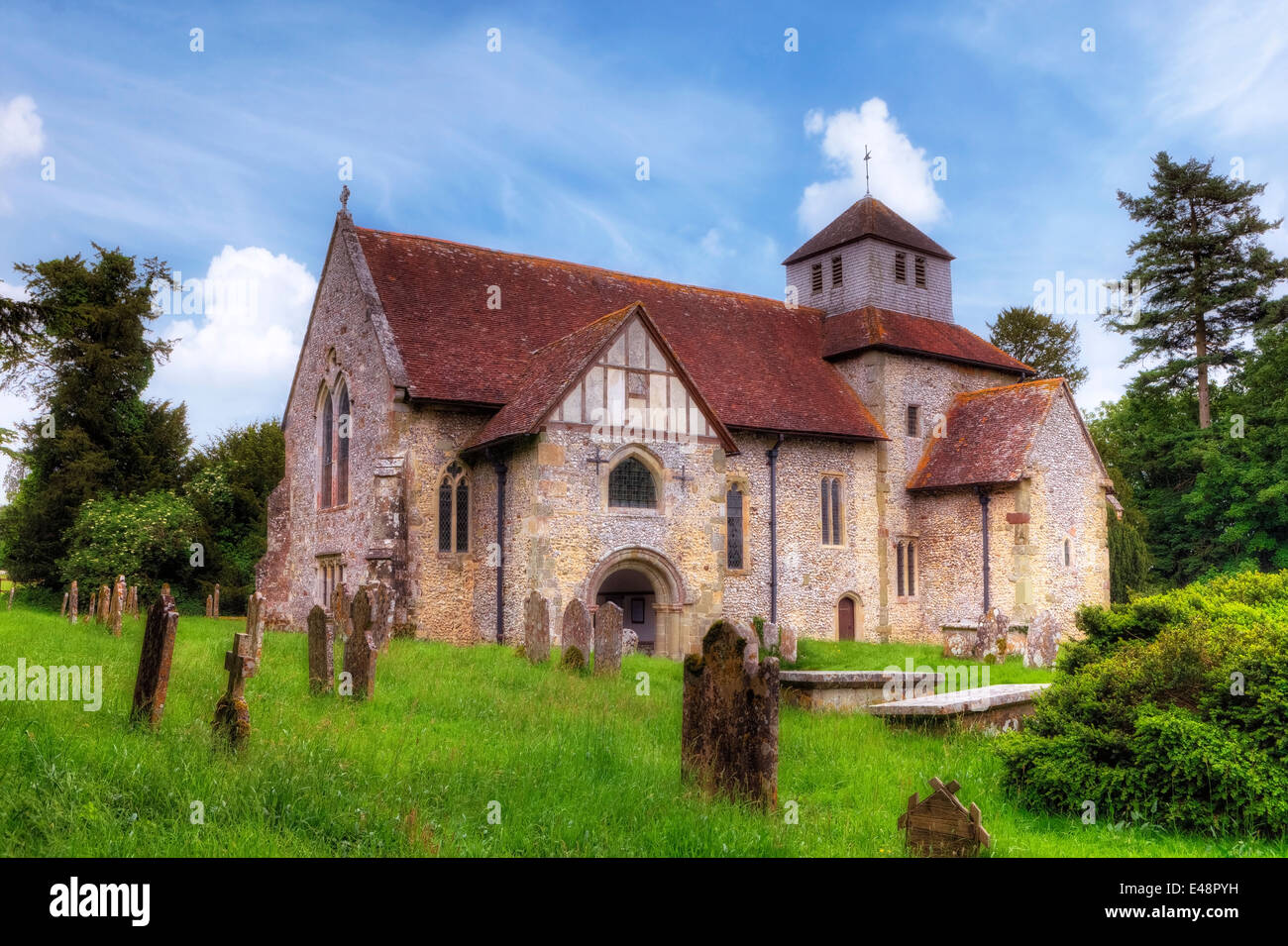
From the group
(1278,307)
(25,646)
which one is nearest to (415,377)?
(25,646)

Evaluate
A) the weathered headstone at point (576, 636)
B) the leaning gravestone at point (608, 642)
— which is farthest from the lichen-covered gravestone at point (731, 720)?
the weathered headstone at point (576, 636)

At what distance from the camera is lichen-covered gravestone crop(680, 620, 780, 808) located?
698 cm

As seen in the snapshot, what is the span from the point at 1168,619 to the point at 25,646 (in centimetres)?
1333

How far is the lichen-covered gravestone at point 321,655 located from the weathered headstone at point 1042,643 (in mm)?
12960

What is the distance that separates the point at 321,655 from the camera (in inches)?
403

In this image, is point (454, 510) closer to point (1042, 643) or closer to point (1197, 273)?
point (1042, 643)

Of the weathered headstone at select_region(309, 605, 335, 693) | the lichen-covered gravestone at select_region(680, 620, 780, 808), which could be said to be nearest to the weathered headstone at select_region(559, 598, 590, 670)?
the weathered headstone at select_region(309, 605, 335, 693)

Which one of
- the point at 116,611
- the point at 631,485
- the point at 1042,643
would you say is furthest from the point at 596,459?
the point at 1042,643

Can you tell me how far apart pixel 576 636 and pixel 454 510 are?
7344 mm

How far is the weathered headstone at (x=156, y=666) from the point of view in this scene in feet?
23.8

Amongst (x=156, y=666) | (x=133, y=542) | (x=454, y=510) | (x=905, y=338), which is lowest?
(x=156, y=666)

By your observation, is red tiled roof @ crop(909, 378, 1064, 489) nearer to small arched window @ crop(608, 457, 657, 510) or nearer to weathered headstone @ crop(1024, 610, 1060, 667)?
weathered headstone @ crop(1024, 610, 1060, 667)

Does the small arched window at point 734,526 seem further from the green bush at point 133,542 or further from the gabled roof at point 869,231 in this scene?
the green bush at point 133,542
